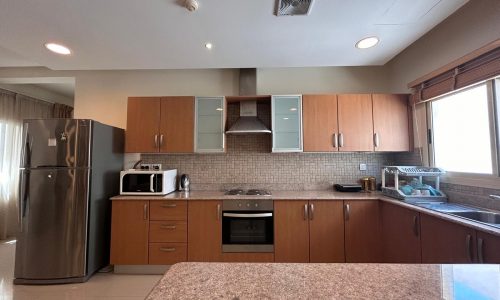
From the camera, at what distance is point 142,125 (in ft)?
8.92

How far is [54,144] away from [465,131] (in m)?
4.12

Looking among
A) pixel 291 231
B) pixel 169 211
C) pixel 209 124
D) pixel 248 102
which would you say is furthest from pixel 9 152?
pixel 291 231

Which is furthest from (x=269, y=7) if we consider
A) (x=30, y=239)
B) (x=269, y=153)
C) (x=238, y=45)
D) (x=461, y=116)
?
(x=30, y=239)

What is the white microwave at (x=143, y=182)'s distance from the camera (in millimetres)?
2504

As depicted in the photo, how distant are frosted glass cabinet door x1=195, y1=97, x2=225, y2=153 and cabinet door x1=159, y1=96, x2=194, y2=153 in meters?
0.08

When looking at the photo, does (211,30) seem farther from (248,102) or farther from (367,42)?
(367,42)

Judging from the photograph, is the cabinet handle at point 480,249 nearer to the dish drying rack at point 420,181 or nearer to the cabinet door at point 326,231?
the dish drying rack at point 420,181

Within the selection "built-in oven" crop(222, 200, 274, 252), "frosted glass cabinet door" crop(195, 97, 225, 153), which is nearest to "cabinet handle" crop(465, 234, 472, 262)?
"built-in oven" crop(222, 200, 274, 252)

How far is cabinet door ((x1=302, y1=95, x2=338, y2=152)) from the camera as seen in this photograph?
2668mm

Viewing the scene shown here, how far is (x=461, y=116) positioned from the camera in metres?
2.08

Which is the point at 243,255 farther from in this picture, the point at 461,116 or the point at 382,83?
the point at 382,83

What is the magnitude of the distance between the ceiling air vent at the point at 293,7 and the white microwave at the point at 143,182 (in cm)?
205

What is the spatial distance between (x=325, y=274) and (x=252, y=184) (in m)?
2.26

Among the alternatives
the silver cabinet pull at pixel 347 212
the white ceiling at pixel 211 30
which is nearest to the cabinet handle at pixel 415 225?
the silver cabinet pull at pixel 347 212
